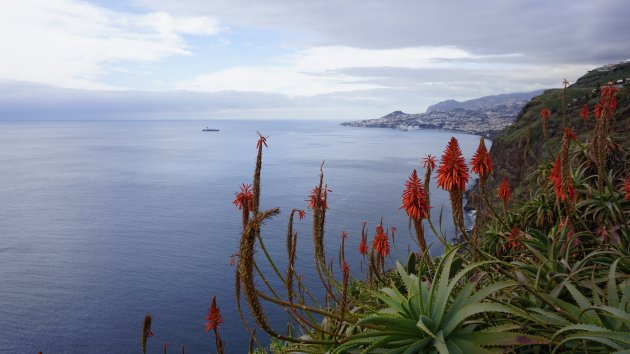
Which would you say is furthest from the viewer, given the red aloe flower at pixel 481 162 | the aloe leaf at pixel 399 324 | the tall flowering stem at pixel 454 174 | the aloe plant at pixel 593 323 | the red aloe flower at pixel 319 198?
the red aloe flower at pixel 481 162

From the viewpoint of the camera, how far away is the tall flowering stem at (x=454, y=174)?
3969 millimetres

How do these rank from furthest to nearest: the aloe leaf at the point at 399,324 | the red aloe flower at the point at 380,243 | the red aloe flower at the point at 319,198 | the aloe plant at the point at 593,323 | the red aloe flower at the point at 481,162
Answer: the red aloe flower at the point at 380,243 < the red aloe flower at the point at 481,162 < the red aloe flower at the point at 319,198 < the aloe leaf at the point at 399,324 < the aloe plant at the point at 593,323

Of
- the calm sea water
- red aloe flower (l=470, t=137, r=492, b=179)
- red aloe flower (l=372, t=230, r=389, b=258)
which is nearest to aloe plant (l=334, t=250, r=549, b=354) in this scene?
red aloe flower (l=470, t=137, r=492, b=179)

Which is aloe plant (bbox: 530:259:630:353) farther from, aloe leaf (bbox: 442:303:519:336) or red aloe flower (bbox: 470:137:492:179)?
red aloe flower (bbox: 470:137:492:179)

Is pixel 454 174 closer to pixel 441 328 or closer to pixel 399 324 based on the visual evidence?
pixel 441 328

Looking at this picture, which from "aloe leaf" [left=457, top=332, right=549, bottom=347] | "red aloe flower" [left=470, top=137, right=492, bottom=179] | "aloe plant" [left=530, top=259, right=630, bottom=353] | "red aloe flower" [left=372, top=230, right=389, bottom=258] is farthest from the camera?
"red aloe flower" [left=372, top=230, right=389, bottom=258]

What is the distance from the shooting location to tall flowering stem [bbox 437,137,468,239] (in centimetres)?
397

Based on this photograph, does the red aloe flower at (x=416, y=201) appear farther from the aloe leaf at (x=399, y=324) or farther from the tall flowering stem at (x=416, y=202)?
the aloe leaf at (x=399, y=324)

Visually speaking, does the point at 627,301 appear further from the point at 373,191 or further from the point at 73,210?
the point at 73,210

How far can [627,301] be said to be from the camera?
9.54ft

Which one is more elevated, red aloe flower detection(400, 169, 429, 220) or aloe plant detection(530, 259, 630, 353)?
red aloe flower detection(400, 169, 429, 220)

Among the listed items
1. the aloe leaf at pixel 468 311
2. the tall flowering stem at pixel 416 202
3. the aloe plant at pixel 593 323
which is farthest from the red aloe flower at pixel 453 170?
the aloe leaf at pixel 468 311

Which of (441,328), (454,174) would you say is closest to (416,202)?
(454,174)

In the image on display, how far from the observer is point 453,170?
4160 millimetres
